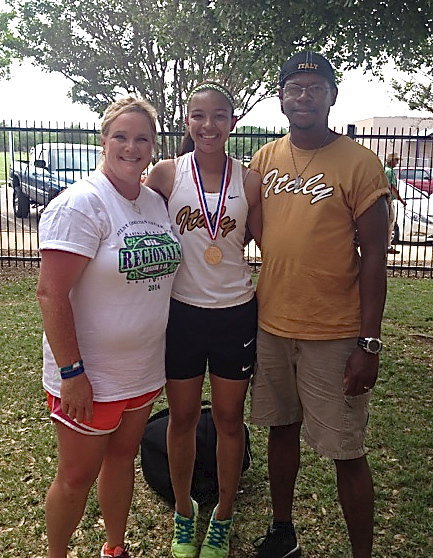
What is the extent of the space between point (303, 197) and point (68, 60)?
16.6m

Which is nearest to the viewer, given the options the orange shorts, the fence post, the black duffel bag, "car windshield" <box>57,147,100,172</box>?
the orange shorts

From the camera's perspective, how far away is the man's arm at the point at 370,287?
7.82ft

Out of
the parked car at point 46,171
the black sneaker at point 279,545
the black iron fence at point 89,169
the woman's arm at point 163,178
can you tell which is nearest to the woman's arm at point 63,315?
the woman's arm at point 163,178

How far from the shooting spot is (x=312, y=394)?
2590 millimetres

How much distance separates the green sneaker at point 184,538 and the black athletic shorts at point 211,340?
2.56 ft

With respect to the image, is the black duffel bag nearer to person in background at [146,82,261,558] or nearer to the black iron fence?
person in background at [146,82,261,558]

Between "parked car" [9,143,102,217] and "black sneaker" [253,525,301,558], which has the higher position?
"parked car" [9,143,102,217]

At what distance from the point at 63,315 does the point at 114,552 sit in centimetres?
127

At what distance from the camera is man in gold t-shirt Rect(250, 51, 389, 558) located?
7.91ft

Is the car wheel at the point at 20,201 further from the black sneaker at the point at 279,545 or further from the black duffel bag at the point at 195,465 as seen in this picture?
the black sneaker at the point at 279,545

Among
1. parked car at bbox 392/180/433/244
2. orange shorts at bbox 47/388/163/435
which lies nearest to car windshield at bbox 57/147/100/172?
parked car at bbox 392/180/433/244

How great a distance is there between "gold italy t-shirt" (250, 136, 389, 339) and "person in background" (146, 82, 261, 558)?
0.11 m

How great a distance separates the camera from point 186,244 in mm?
2557

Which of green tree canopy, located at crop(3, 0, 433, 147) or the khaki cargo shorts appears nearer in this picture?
the khaki cargo shorts
